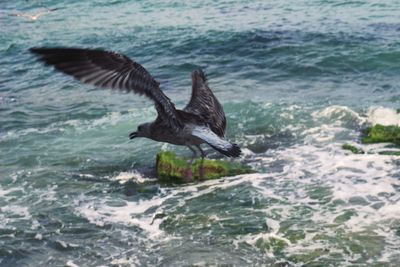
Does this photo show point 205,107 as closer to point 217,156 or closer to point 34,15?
point 217,156

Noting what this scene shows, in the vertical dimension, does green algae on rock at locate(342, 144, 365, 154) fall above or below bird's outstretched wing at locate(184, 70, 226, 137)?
below

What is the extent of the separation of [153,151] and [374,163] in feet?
14.4

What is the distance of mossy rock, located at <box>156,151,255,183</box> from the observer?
11852 mm

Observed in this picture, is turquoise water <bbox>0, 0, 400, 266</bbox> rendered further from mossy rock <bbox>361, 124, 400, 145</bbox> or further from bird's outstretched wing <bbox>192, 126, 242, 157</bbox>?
bird's outstretched wing <bbox>192, 126, 242, 157</bbox>

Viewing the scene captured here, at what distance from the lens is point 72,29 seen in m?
27.8

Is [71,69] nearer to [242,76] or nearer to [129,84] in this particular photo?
[129,84]

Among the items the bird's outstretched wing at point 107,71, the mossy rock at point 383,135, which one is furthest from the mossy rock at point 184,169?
the bird's outstretched wing at point 107,71

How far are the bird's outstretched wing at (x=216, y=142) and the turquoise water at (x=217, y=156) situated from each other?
4.88 ft

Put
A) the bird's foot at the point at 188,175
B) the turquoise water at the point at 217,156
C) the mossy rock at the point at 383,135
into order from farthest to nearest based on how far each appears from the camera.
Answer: the mossy rock at the point at 383,135, the bird's foot at the point at 188,175, the turquoise water at the point at 217,156

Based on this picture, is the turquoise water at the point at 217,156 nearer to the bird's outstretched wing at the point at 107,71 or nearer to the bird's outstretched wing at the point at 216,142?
the bird's outstretched wing at the point at 216,142

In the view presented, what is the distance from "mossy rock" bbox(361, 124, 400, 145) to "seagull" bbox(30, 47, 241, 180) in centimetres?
437

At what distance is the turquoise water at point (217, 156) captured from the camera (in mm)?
9414

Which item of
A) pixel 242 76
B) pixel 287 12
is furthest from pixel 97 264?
pixel 287 12

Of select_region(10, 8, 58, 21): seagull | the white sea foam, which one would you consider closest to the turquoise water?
the white sea foam
